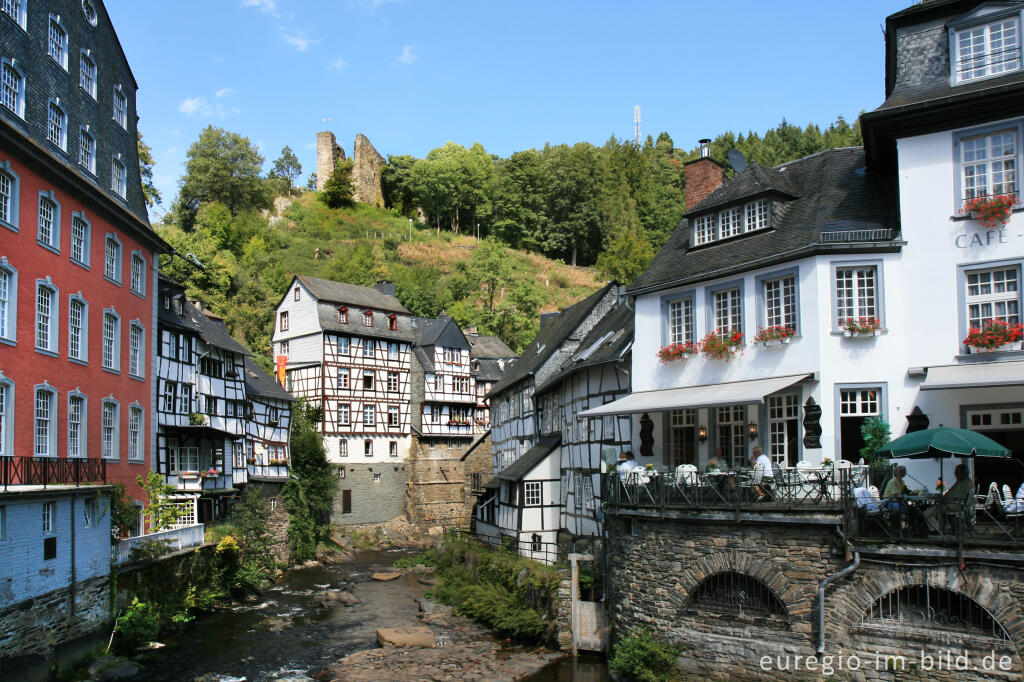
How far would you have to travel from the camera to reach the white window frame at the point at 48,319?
1941cm

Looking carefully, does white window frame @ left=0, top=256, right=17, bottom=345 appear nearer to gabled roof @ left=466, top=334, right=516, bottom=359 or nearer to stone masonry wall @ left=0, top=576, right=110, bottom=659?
stone masonry wall @ left=0, top=576, right=110, bottom=659

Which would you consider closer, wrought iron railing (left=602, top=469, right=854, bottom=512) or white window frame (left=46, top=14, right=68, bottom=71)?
wrought iron railing (left=602, top=469, right=854, bottom=512)

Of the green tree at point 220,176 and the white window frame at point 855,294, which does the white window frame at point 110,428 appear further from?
the green tree at point 220,176

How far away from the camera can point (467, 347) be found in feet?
160

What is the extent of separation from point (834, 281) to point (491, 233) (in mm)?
72979

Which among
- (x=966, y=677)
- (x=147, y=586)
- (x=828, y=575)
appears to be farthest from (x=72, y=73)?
(x=966, y=677)

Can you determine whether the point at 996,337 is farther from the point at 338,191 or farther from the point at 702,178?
the point at 338,191

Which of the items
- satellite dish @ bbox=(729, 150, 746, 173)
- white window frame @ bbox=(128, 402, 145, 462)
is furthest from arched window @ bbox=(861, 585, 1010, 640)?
white window frame @ bbox=(128, 402, 145, 462)

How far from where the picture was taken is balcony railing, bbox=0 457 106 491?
16922mm

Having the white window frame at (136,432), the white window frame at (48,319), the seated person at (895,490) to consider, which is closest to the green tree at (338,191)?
the white window frame at (136,432)

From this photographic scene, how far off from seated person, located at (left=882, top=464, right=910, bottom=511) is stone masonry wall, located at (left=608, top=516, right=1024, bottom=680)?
1.06m

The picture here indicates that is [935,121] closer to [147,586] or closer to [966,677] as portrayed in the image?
[966,677]

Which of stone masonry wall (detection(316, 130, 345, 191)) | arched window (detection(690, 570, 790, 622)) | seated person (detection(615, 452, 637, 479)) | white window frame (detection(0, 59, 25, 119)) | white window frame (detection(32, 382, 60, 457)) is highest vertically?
stone masonry wall (detection(316, 130, 345, 191))

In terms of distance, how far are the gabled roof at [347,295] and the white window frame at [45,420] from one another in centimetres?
2451
